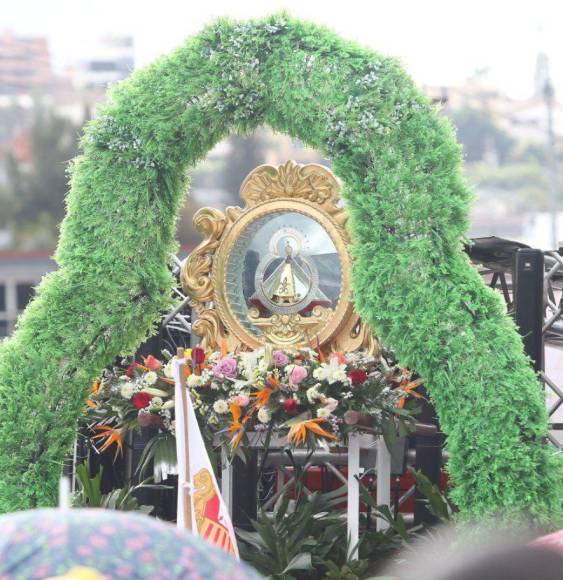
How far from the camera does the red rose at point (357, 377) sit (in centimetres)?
471

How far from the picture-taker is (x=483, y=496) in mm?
4094

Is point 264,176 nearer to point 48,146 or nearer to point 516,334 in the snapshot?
point 516,334

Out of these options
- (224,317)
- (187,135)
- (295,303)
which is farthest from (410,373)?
(187,135)

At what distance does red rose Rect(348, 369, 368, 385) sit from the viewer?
4715mm

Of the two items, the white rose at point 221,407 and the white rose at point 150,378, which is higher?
the white rose at point 150,378

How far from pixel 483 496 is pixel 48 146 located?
6.56 metres

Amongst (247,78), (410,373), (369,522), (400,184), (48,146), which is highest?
(48,146)

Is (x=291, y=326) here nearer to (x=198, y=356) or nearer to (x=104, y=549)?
(x=198, y=356)

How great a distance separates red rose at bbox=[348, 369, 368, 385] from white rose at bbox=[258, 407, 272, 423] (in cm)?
40

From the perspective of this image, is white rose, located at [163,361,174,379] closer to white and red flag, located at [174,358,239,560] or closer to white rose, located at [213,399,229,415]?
white rose, located at [213,399,229,415]

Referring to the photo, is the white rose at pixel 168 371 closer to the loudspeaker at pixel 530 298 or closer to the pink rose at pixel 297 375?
the pink rose at pixel 297 375

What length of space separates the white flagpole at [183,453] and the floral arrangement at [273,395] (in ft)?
1.95

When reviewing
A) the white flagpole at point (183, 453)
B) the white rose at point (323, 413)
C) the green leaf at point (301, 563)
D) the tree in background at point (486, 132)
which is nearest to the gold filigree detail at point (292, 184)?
the white rose at point (323, 413)

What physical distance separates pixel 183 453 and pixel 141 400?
2.91 feet
